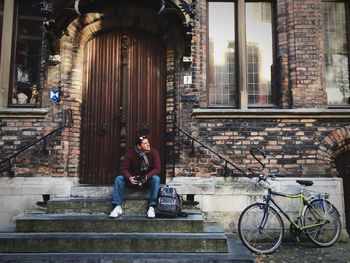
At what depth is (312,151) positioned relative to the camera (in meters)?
7.49

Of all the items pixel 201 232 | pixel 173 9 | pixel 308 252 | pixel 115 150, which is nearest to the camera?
pixel 201 232

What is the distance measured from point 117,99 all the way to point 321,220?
4.74 m

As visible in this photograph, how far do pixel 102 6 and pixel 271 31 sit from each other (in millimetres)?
3771

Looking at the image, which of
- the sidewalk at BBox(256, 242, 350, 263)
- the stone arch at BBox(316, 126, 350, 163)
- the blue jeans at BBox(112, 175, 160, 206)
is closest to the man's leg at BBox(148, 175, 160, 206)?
the blue jeans at BBox(112, 175, 160, 206)

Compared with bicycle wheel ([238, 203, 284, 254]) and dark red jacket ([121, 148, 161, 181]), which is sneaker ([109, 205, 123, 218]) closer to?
dark red jacket ([121, 148, 161, 181])

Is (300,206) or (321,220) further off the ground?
(300,206)

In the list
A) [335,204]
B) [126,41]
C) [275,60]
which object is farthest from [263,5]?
[335,204]

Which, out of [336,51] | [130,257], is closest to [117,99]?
[130,257]

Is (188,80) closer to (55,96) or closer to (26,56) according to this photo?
(55,96)

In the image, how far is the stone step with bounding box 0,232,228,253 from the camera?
5.25 meters

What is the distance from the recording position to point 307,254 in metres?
6.11

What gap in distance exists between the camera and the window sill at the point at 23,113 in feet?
24.5

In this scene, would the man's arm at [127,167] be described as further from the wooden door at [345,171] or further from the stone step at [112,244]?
the wooden door at [345,171]

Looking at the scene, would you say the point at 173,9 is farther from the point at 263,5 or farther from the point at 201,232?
the point at 201,232
